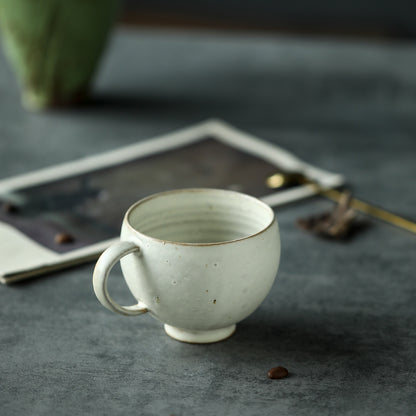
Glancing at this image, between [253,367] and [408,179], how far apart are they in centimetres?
46

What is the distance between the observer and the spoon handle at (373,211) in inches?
34.0

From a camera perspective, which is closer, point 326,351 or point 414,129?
point 326,351

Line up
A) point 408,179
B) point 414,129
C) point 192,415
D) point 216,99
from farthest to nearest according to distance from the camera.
Answer: 1. point 216,99
2. point 414,129
3. point 408,179
4. point 192,415

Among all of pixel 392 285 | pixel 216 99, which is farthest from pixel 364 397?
pixel 216 99

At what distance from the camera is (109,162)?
1023mm

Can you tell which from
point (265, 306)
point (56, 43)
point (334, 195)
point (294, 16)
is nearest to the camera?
point (265, 306)

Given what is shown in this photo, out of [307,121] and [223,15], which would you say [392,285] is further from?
[223,15]

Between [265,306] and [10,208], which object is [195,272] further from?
[10,208]

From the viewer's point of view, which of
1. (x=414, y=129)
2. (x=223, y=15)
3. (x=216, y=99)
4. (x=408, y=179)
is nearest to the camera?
(x=408, y=179)

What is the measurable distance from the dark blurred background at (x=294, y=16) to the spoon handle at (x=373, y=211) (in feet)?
3.37

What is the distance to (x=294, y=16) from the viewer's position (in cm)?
189

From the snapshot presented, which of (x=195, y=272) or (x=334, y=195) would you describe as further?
(x=334, y=195)

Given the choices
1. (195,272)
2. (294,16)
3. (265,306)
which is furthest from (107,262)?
(294,16)

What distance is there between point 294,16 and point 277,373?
4.70 ft
